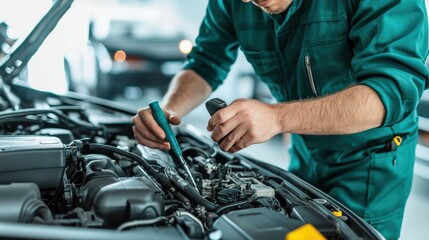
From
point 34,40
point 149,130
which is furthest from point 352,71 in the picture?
point 34,40

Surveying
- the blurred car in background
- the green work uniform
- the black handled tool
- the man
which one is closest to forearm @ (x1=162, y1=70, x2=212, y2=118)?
the man

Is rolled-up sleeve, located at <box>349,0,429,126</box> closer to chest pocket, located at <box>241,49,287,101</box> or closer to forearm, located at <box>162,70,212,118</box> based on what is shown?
chest pocket, located at <box>241,49,287,101</box>

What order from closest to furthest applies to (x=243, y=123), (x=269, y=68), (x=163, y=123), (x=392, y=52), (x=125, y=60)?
(x=243, y=123)
(x=392, y=52)
(x=163, y=123)
(x=269, y=68)
(x=125, y=60)

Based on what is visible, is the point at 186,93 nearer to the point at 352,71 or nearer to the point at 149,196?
the point at 352,71

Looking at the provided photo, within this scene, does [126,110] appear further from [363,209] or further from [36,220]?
[36,220]

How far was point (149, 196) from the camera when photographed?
3.89 feet

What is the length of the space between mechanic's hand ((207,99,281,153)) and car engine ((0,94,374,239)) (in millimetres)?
140

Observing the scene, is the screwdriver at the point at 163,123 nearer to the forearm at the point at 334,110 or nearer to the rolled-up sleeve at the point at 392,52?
the forearm at the point at 334,110

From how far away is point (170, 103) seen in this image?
2.07m

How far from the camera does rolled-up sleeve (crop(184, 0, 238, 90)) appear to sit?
208 cm

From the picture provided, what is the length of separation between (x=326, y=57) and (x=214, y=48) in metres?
0.59

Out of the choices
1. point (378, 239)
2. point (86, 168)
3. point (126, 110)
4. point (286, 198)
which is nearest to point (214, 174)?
point (286, 198)

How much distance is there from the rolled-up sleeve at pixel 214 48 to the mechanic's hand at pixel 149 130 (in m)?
0.51

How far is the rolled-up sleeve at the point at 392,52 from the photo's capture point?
1.44 m
